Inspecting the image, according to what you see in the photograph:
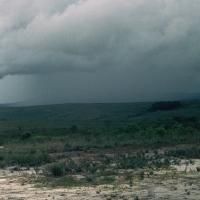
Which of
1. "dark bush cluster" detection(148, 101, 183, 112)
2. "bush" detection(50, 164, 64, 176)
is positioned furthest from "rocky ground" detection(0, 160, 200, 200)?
"dark bush cluster" detection(148, 101, 183, 112)

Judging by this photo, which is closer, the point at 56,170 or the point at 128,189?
the point at 128,189

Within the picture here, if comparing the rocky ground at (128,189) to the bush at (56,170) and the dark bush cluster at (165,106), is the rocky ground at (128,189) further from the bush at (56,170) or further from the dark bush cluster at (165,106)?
the dark bush cluster at (165,106)

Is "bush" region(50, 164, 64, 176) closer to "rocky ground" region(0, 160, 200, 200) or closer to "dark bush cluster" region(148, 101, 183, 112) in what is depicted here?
"rocky ground" region(0, 160, 200, 200)

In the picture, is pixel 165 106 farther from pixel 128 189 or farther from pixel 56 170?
pixel 128 189

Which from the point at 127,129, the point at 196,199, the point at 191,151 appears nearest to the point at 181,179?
the point at 196,199

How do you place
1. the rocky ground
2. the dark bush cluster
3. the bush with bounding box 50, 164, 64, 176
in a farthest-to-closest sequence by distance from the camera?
the dark bush cluster
the bush with bounding box 50, 164, 64, 176
the rocky ground

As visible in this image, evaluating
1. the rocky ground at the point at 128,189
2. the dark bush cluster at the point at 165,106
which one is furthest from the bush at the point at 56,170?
the dark bush cluster at the point at 165,106

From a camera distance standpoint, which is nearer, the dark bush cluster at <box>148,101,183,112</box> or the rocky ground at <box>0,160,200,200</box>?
the rocky ground at <box>0,160,200,200</box>

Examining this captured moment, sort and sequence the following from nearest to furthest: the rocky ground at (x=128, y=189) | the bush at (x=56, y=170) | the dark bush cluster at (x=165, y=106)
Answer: the rocky ground at (x=128, y=189) → the bush at (x=56, y=170) → the dark bush cluster at (x=165, y=106)

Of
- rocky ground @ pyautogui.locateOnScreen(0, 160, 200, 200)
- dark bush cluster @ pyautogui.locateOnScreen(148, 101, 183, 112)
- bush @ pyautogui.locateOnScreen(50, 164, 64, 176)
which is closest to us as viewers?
rocky ground @ pyautogui.locateOnScreen(0, 160, 200, 200)

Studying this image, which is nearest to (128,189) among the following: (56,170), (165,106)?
(56,170)

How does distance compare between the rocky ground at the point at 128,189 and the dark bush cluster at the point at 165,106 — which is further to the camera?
the dark bush cluster at the point at 165,106

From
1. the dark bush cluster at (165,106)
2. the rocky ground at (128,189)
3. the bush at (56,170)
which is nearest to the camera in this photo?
the rocky ground at (128,189)

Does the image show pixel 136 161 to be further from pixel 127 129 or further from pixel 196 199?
pixel 127 129
